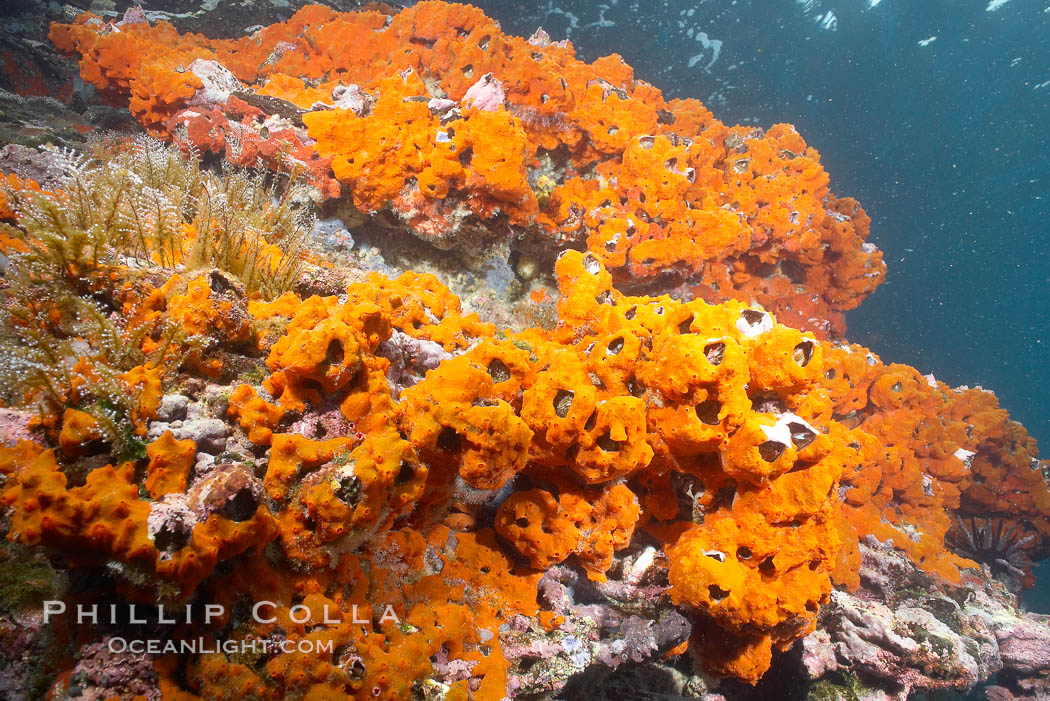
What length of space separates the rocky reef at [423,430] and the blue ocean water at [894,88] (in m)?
13.2

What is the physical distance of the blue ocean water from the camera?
1623 cm

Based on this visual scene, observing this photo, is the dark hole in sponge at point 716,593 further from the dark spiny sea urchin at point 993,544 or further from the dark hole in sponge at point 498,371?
the dark spiny sea urchin at point 993,544

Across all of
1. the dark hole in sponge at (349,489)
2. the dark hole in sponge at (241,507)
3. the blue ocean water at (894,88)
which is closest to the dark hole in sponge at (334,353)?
the dark hole in sponge at (349,489)

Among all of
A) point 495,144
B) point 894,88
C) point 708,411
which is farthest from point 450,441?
point 894,88

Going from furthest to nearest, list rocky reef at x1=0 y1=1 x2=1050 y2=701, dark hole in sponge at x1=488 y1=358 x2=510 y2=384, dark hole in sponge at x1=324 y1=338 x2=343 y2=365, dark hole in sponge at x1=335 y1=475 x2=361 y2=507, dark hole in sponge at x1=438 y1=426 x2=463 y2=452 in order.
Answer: dark hole in sponge at x1=488 y1=358 x2=510 y2=384, dark hole in sponge at x1=438 y1=426 x2=463 y2=452, dark hole in sponge at x1=324 y1=338 x2=343 y2=365, dark hole in sponge at x1=335 y1=475 x2=361 y2=507, rocky reef at x1=0 y1=1 x2=1050 y2=701

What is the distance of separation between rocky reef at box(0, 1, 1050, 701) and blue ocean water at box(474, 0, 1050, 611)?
13.2 metres

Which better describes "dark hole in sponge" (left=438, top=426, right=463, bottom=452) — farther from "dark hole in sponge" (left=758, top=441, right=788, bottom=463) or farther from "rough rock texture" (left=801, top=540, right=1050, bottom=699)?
"rough rock texture" (left=801, top=540, right=1050, bottom=699)

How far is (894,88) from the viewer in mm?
20719

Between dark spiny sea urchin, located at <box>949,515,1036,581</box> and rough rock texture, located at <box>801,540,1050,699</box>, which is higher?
dark spiny sea urchin, located at <box>949,515,1036,581</box>

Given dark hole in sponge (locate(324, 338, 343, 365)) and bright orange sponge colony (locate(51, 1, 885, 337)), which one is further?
bright orange sponge colony (locate(51, 1, 885, 337))

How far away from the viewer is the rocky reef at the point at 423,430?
167 centimetres

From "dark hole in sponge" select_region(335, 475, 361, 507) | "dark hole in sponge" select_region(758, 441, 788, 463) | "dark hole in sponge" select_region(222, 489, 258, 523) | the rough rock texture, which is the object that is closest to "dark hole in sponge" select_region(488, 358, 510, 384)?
"dark hole in sponge" select_region(335, 475, 361, 507)

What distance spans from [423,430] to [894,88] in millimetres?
29033

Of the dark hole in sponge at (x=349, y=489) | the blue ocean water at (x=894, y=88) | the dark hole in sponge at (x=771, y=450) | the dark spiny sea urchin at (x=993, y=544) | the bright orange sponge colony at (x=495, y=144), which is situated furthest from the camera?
the blue ocean water at (x=894, y=88)
